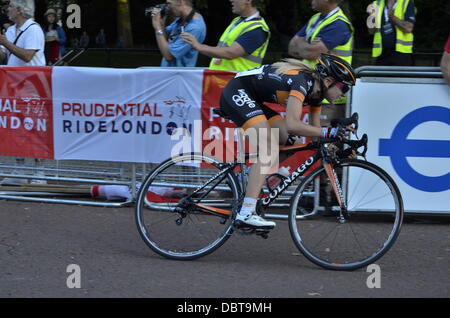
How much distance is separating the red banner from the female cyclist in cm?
283

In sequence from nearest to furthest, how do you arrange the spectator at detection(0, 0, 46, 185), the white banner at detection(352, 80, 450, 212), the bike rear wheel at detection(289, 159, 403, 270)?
the bike rear wheel at detection(289, 159, 403, 270)
the white banner at detection(352, 80, 450, 212)
the spectator at detection(0, 0, 46, 185)

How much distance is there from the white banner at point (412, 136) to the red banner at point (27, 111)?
328 centimetres

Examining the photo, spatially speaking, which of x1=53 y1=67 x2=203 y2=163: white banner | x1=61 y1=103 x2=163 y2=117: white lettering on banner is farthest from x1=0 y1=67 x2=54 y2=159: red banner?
x1=61 y1=103 x2=163 y2=117: white lettering on banner

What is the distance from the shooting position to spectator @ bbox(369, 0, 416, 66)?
8516 millimetres

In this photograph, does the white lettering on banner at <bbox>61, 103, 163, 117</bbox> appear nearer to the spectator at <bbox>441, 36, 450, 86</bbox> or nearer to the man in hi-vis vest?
the man in hi-vis vest

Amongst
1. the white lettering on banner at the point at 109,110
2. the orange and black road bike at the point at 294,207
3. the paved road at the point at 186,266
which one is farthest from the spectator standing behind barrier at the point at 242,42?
the paved road at the point at 186,266

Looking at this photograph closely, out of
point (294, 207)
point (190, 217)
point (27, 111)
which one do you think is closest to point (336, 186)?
point (294, 207)

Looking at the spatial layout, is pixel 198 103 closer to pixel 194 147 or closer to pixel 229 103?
pixel 194 147

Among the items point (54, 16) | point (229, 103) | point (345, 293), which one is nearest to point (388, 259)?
point (345, 293)

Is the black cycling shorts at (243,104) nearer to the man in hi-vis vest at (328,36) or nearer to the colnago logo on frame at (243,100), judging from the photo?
the colnago logo on frame at (243,100)

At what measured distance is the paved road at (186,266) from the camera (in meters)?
5.58
